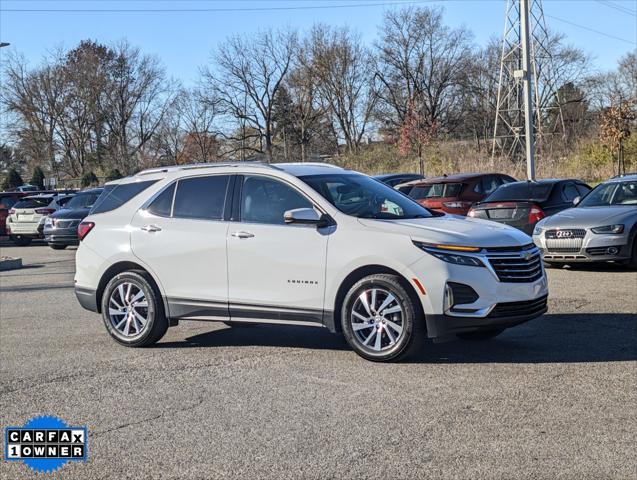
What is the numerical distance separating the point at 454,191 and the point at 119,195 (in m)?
10.4

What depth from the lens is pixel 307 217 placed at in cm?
735

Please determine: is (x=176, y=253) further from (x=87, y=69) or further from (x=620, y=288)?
(x=87, y=69)

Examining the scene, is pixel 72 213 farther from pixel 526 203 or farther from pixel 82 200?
pixel 526 203

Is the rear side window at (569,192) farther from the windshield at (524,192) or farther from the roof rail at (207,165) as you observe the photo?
the roof rail at (207,165)

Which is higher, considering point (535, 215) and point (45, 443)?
point (535, 215)

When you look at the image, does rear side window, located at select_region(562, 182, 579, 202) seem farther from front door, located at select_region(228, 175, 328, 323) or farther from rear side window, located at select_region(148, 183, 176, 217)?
rear side window, located at select_region(148, 183, 176, 217)

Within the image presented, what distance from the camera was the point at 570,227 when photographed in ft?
42.1

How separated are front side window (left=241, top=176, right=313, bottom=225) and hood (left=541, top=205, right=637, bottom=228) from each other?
21.7 feet

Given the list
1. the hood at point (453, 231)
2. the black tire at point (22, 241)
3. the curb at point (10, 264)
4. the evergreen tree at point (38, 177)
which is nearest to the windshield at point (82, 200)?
the black tire at point (22, 241)

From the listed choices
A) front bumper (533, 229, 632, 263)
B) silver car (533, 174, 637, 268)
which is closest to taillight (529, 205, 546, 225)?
silver car (533, 174, 637, 268)

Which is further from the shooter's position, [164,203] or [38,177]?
[38,177]

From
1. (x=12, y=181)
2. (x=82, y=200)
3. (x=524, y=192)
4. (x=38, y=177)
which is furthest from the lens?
(x=12, y=181)

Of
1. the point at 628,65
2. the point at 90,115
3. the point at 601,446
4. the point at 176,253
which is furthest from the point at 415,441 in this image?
the point at 628,65

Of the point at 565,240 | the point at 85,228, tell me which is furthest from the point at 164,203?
the point at 565,240
